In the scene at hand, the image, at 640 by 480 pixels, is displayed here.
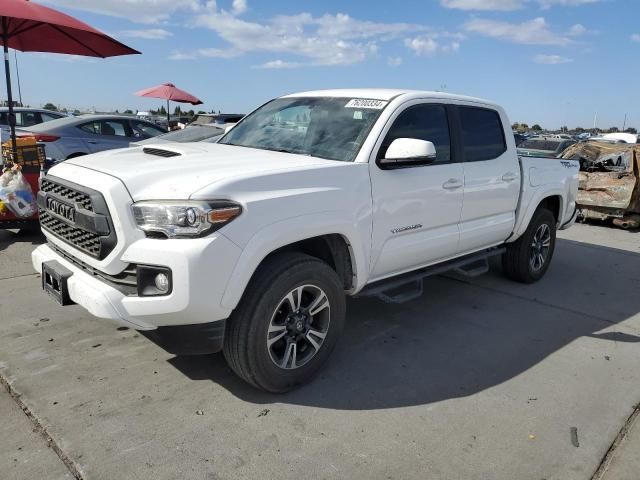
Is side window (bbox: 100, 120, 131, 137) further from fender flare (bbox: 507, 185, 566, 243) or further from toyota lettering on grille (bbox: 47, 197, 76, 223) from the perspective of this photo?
fender flare (bbox: 507, 185, 566, 243)

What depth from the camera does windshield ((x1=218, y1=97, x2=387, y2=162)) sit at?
145 inches

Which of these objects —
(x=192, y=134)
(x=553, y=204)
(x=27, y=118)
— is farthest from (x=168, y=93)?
(x=553, y=204)

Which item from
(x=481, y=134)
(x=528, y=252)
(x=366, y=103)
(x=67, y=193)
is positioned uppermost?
(x=366, y=103)

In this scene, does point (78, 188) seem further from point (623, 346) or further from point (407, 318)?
point (623, 346)

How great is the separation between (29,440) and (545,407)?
294cm

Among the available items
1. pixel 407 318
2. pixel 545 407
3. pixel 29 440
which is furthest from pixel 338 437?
pixel 407 318

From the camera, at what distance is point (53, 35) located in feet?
23.2

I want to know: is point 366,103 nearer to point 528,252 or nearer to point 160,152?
point 160,152

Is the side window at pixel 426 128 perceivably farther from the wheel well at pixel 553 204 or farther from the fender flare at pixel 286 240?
the wheel well at pixel 553 204

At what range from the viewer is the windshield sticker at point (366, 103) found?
12.6 feet

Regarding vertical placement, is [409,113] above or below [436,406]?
above

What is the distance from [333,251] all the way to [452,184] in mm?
A: 1295

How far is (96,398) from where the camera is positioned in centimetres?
308

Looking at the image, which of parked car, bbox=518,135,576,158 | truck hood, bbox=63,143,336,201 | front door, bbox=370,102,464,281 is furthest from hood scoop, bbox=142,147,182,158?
parked car, bbox=518,135,576,158
